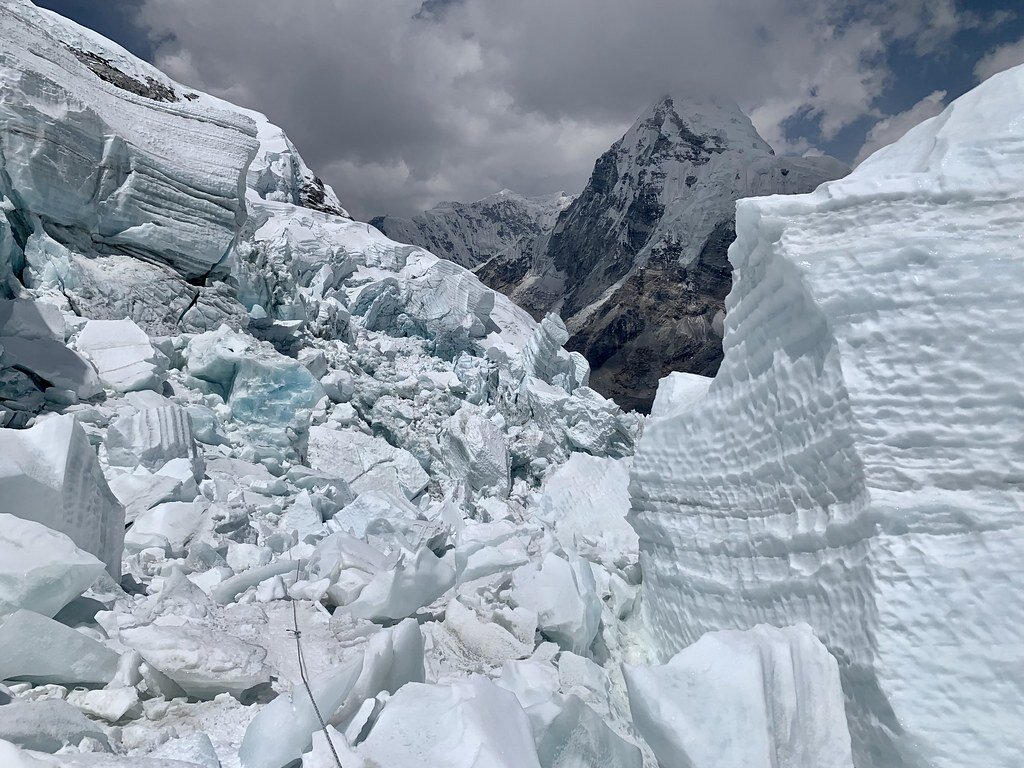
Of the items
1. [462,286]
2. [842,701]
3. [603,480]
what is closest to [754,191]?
[462,286]

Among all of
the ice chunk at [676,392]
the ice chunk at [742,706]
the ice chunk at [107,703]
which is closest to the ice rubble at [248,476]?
the ice chunk at [107,703]

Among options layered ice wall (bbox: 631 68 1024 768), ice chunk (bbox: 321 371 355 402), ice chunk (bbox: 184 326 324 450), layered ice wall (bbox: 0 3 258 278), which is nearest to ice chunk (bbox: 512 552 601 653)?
layered ice wall (bbox: 631 68 1024 768)

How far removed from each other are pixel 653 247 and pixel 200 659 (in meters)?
84.9

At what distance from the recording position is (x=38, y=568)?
6.88 feet

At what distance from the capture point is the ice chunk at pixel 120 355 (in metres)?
6.00

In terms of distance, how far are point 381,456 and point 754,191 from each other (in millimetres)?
74759

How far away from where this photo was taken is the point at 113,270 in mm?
7434

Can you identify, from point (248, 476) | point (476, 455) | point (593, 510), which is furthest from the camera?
point (476, 455)

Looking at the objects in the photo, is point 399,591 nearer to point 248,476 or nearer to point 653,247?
point 248,476

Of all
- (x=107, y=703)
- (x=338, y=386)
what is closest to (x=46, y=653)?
(x=107, y=703)

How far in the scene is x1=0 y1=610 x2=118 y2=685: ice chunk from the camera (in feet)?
6.13

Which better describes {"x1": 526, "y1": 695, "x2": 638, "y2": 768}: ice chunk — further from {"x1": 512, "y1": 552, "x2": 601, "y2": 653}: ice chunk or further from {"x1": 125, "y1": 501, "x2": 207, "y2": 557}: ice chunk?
{"x1": 125, "y1": 501, "x2": 207, "y2": 557}: ice chunk

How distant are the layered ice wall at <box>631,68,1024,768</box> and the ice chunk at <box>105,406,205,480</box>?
477 centimetres

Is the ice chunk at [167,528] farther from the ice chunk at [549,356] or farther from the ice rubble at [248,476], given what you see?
the ice chunk at [549,356]
